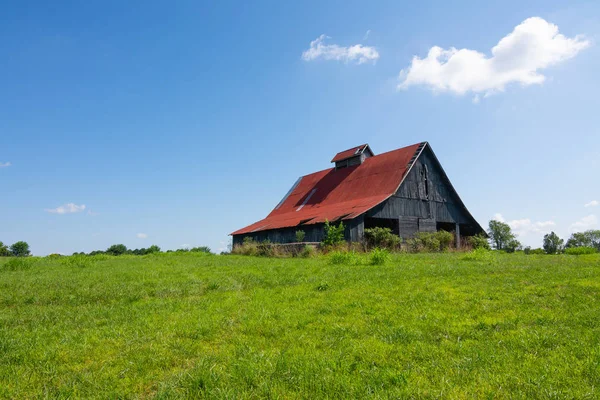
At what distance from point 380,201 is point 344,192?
23.7 ft

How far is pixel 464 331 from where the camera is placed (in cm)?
589

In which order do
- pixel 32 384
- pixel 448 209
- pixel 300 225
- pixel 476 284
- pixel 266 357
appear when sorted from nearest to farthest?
pixel 32 384 → pixel 266 357 → pixel 476 284 → pixel 300 225 → pixel 448 209

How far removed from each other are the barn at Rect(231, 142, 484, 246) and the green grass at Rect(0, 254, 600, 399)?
15737 mm

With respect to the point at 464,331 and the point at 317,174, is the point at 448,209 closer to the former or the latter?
the point at 317,174

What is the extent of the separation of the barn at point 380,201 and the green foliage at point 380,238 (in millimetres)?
688

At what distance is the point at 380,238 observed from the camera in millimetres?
25094

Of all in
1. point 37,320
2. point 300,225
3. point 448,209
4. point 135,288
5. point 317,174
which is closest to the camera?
point 37,320

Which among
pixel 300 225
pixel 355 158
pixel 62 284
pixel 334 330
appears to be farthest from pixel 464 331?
pixel 355 158

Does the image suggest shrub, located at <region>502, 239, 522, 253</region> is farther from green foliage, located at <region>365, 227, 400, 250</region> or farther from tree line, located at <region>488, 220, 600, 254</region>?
green foliage, located at <region>365, 227, 400, 250</region>

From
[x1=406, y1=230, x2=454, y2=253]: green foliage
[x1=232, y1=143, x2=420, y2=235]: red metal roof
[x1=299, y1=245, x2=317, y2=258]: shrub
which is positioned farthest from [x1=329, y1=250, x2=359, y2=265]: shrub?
[x1=406, y1=230, x2=454, y2=253]: green foliage

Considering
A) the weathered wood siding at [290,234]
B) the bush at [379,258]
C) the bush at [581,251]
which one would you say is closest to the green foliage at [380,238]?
the weathered wood siding at [290,234]

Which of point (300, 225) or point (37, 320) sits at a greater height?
point (300, 225)

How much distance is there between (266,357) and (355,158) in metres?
32.3

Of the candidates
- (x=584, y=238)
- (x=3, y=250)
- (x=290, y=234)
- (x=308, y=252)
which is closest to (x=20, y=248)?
(x=3, y=250)
